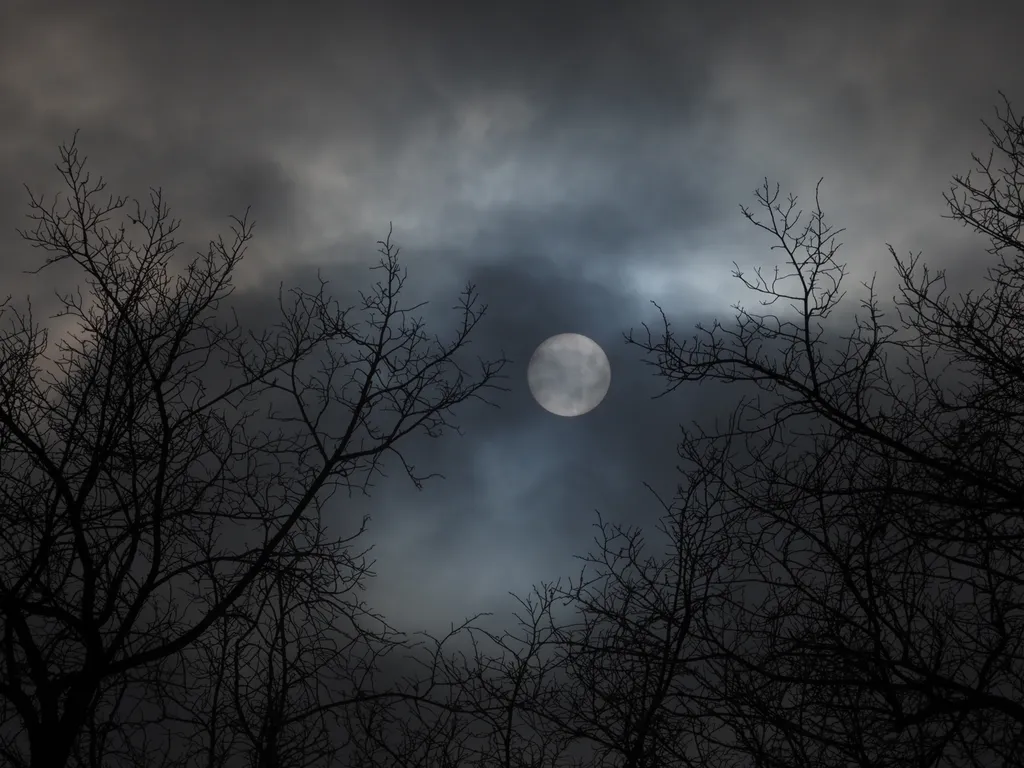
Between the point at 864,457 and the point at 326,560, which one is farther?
the point at 326,560

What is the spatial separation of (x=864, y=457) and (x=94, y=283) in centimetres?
616

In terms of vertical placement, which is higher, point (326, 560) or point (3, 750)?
point (326, 560)

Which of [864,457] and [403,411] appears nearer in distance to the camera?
[864,457]

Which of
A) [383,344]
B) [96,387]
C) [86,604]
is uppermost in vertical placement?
[383,344]

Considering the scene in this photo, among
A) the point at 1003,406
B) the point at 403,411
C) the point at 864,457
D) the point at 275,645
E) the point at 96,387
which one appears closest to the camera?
the point at 1003,406

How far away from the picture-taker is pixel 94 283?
673 cm

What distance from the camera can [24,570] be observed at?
20.4 ft

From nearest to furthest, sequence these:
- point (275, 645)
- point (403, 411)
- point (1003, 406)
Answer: point (1003, 406) → point (275, 645) → point (403, 411)

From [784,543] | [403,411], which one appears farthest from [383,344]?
[784,543]

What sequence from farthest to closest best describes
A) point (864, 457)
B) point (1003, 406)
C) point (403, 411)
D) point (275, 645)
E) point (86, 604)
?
1. point (403, 411)
2. point (275, 645)
3. point (86, 604)
4. point (864, 457)
5. point (1003, 406)

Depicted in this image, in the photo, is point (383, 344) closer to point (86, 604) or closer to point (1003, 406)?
point (86, 604)

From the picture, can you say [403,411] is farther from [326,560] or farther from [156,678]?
[156,678]

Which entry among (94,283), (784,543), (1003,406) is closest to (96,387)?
(94,283)

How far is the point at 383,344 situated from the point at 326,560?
2214 mm
